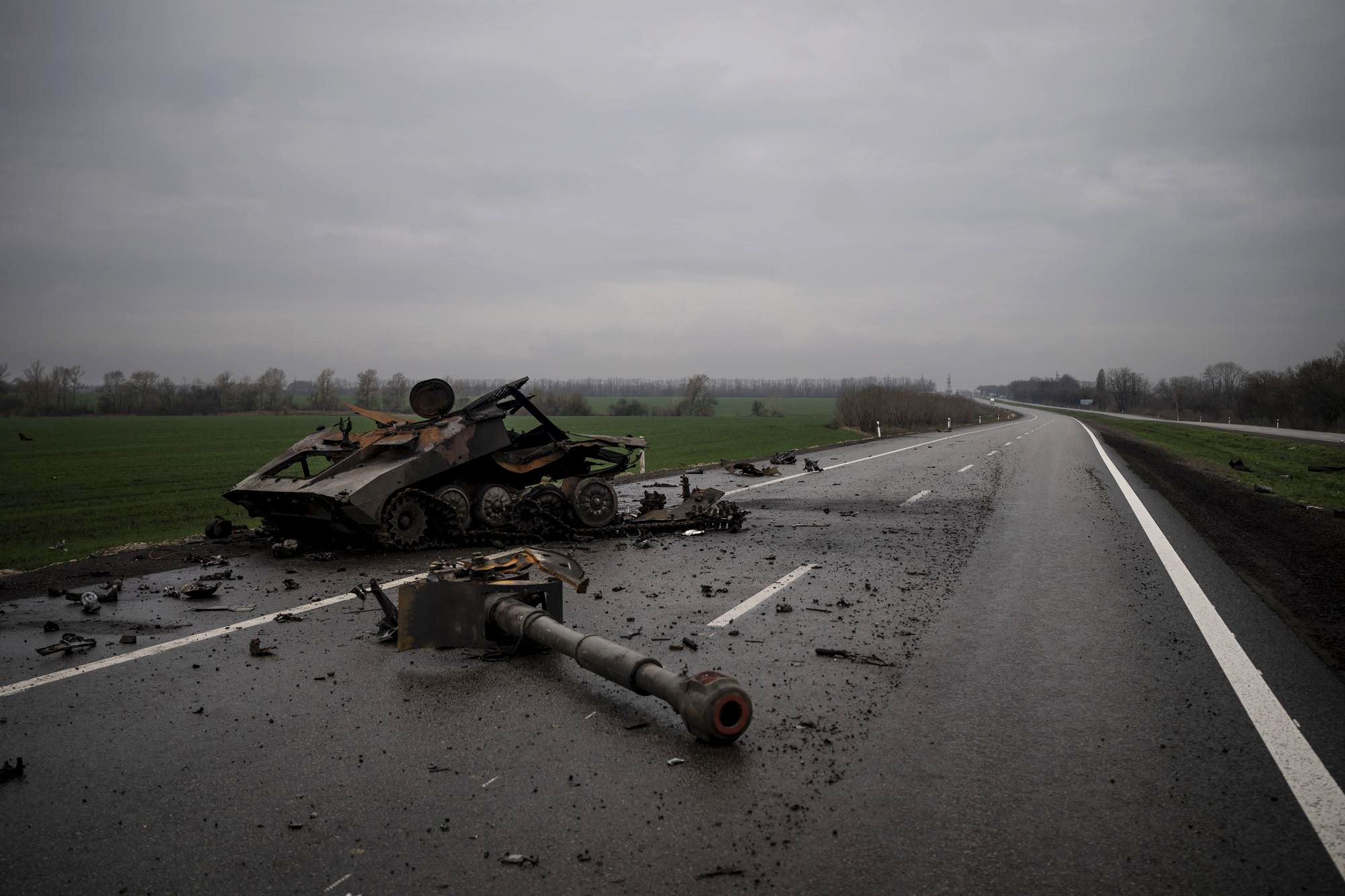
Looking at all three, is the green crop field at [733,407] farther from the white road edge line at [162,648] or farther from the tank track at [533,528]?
the white road edge line at [162,648]

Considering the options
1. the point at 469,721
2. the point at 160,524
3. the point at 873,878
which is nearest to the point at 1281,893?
the point at 873,878

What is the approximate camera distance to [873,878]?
119 inches

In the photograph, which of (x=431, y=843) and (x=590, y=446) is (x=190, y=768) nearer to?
(x=431, y=843)

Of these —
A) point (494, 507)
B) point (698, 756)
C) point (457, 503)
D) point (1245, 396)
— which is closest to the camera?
point (698, 756)

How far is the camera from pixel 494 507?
11.0 metres

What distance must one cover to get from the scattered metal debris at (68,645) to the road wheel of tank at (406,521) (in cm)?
376

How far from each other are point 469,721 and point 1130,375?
158490 mm

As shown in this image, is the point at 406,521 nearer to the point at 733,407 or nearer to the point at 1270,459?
the point at 1270,459

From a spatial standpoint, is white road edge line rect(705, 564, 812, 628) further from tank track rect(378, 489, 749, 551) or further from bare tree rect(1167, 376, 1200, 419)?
bare tree rect(1167, 376, 1200, 419)

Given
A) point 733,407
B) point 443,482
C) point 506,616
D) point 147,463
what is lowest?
point 147,463

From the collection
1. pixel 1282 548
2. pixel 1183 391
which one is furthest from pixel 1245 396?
pixel 1282 548

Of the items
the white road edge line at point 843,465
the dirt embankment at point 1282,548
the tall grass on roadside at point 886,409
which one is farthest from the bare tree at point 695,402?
the dirt embankment at point 1282,548

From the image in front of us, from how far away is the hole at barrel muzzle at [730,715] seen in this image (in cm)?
407

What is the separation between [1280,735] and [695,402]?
84.5 m
